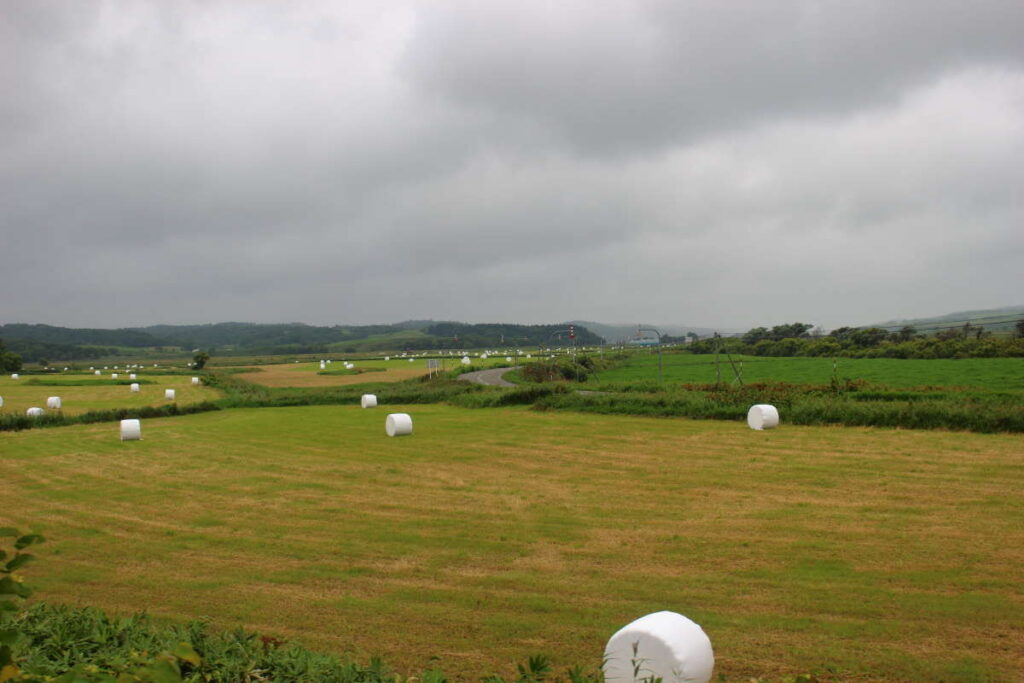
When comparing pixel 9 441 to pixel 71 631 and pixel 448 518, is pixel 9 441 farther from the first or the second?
pixel 71 631

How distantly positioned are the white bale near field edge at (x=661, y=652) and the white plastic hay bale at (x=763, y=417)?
1937 centimetres

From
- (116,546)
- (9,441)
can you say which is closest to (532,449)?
(116,546)

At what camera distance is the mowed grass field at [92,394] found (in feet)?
153

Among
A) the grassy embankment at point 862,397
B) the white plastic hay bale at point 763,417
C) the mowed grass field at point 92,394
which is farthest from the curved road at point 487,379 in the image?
the white plastic hay bale at point 763,417

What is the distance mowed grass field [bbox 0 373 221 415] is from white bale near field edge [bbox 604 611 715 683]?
43.9 metres

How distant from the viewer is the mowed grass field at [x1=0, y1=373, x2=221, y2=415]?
153 feet

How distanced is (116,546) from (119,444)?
17.6 m

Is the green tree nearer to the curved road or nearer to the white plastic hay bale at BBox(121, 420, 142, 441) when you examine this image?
the curved road

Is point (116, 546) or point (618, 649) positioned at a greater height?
point (618, 649)

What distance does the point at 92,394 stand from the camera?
5625cm

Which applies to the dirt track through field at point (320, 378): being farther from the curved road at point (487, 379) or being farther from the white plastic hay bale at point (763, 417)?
the white plastic hay bale at point (763, 417)

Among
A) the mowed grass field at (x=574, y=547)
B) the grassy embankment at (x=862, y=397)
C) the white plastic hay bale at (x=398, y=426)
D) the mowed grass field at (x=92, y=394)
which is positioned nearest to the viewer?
the mowed grass field at (x=574, y=547)

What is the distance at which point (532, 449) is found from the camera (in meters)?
22.1

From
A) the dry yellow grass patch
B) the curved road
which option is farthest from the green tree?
the dry yellow grass patch
